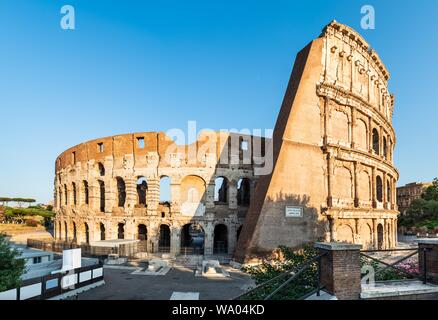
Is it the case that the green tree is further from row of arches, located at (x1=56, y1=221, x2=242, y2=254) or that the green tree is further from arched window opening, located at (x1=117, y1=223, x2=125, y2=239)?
arched window opening, located at (x1=117, y1=223, x2=125, y2=239)

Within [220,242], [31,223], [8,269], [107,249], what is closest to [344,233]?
[220,242]

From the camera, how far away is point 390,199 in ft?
108

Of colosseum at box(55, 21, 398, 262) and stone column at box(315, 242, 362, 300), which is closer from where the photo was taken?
stone column at box(315, 242, 362, 300)

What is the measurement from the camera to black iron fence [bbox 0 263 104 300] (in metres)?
11.5

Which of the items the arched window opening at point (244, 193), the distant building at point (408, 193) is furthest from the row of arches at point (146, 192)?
the distant building at point (408, 193)

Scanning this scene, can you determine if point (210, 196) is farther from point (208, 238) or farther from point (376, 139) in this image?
point (376, 139)

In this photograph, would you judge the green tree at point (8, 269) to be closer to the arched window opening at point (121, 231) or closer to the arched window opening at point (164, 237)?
the arched window opening at point (121, 231)

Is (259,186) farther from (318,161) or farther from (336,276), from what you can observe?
(336,276)

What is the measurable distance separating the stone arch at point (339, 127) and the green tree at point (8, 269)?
22606mm

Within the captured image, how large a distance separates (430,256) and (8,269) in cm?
1412

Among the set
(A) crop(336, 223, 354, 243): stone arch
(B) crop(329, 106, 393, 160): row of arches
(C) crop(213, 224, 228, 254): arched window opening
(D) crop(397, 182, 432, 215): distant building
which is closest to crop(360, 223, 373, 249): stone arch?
(A) crop(336, 223, 354, 243): stone arch

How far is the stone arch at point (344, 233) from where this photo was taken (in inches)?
955

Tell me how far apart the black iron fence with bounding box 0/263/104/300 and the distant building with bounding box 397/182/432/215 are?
7440cm

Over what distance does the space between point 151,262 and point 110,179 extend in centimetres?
1255
